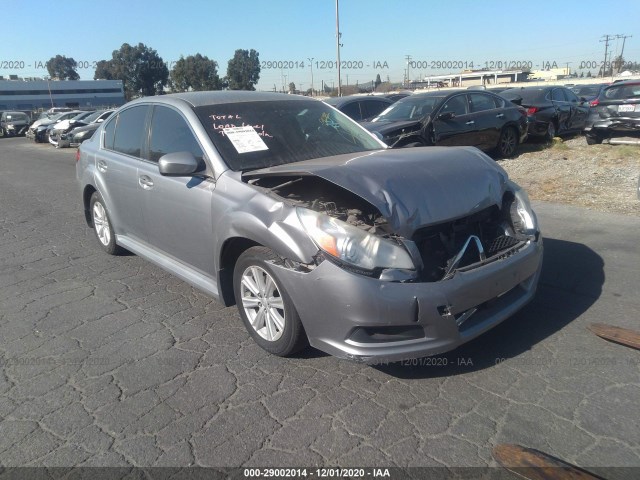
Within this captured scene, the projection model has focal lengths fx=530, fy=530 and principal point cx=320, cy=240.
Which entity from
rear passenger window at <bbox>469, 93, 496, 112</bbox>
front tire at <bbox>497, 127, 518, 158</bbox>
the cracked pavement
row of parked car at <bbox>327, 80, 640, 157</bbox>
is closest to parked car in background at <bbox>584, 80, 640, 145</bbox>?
row of parked car at <bbox>327, 80, 640, 157</bbox>

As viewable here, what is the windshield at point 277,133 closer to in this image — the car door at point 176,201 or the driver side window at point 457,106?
the car door at point 176,201

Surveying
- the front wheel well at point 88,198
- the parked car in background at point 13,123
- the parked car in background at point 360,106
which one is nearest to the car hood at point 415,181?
the front wheel well at point 88,198

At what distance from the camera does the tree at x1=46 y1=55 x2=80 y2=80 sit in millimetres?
100819

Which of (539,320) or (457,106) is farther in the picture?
(457,106)

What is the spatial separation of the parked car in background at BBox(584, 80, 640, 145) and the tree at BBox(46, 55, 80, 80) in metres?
108

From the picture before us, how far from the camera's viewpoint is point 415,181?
10.9 feet

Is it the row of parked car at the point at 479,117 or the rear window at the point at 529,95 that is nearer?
the row of parked car at the point at 479,117

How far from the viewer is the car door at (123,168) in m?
4.82

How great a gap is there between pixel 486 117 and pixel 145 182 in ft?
26.7

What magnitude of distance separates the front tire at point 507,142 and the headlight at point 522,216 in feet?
25.4

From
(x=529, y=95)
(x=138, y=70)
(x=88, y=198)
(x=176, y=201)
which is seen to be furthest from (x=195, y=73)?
(x=176, y=201)

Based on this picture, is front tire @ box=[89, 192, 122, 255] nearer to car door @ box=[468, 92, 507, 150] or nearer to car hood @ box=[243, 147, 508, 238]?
car hood @ box=[243, 147, 508, 238]

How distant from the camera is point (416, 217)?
311cm

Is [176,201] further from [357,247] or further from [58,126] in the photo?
[58,126]
